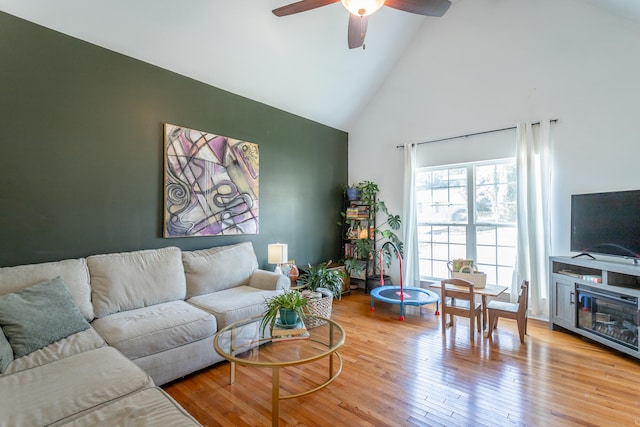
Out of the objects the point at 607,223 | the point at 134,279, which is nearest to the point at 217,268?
the point at 134,279

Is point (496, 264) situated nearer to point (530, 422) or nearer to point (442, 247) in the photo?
point (442, 247)

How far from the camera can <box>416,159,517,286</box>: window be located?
154 inches

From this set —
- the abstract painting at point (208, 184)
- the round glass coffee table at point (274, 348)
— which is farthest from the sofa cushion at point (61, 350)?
the abstract painting at point (208, 184)

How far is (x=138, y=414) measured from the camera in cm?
124

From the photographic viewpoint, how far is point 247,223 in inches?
151

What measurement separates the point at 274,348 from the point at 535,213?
11.2 ft

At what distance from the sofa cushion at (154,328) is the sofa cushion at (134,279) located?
0.33 feet

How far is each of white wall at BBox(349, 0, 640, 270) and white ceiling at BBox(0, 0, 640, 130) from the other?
247 mm

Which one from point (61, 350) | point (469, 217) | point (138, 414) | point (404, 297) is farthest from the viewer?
point (469, 217)

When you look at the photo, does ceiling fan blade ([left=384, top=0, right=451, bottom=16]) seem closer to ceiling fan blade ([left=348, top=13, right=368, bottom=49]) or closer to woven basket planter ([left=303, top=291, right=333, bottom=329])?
ceiling fan blade ([left=348, top=13, right=368, bottom=49])

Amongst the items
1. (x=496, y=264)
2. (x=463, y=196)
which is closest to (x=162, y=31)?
(x=463, y=196)

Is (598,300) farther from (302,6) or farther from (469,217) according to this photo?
(302,6)

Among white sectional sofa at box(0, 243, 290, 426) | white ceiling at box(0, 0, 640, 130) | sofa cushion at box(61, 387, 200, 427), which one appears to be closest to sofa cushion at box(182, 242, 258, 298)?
white sectional sofa at box(0, 243, 290, 426)

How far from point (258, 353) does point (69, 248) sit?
1.97 meters
